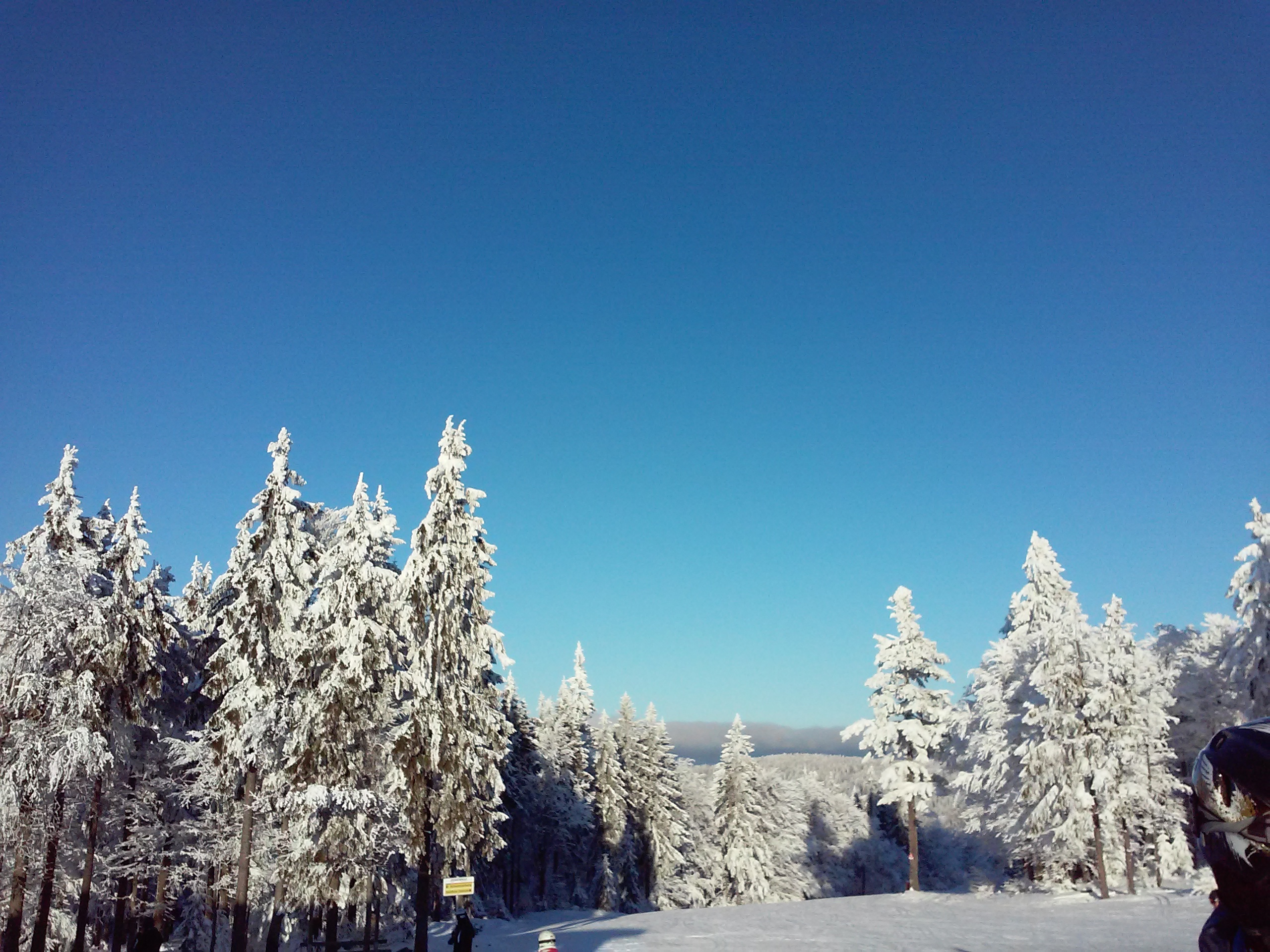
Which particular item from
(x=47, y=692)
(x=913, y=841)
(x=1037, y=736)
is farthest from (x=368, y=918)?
(x=1037, y=736)

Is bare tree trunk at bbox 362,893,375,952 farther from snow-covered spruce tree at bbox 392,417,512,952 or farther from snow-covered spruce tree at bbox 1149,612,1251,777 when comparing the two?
snow-covered spruce tree at bbox 1149,612,1251,777

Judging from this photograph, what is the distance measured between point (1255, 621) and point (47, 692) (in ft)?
134

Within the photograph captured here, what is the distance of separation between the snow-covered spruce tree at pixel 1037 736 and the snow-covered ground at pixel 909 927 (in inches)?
133

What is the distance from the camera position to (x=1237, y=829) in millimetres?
6191

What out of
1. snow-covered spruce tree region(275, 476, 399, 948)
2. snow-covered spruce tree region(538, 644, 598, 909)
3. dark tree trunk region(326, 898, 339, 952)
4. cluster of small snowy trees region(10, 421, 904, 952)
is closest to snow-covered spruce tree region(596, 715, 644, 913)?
snow-covered spruce tree region(538, 644, 598, 909)

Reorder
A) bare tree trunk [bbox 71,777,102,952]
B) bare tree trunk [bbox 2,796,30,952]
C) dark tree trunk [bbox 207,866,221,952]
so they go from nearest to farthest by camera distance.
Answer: bare tree trunk [bbox 2,796,30,952] < bare tree trunk [bbox 71,777,102,952] < dark tree trunk [bbox 207,866,221,952]

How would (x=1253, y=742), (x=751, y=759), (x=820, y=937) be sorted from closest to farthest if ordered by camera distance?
(x=1253, y=742)
(x=820, y=937)
(x=751, y=759)

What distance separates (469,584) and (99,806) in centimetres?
1422

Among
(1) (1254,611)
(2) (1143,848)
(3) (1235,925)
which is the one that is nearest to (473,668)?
(3) (1235,925)

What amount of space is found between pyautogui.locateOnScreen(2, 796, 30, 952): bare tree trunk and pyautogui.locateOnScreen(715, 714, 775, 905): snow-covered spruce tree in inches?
1908

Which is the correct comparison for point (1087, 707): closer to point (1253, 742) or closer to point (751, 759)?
point (1253, 742)

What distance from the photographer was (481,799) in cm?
2573

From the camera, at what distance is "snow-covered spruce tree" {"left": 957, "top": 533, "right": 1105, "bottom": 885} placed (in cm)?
3188

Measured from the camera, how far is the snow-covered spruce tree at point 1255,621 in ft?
99.0
